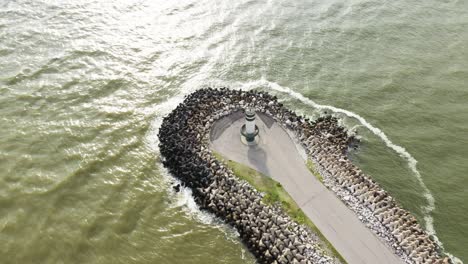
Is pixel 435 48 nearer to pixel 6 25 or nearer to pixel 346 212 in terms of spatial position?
pixel 346 212

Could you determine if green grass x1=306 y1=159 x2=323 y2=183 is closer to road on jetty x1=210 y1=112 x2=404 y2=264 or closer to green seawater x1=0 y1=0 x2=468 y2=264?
road on jetty x1=210 y1=112 x2=404 y2=264

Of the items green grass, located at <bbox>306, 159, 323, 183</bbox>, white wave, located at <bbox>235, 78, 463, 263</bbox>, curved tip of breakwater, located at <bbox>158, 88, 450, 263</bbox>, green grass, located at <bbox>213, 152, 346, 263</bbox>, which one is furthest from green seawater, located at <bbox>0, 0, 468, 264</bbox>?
green grass, located at <bbox>306, 159, 323, 183</bbox>

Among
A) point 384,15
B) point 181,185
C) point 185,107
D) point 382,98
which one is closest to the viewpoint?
point 181,185

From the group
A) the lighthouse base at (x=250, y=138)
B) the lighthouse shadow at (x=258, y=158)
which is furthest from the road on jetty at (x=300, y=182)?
the lighthouse base at (x=250, y=138)

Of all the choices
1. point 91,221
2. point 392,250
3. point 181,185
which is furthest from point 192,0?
point 392,250

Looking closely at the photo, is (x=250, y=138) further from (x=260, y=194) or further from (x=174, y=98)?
(x=174, y=98)

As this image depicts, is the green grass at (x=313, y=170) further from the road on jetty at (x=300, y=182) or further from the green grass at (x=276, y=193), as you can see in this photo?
the road on jetty at (x=300, y=182)
